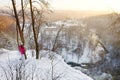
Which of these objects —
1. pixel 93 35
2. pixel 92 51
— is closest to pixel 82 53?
pixel 92 51

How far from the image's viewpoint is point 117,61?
32125mm

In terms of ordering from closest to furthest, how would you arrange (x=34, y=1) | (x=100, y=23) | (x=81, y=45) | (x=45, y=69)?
(x=45, y=69), (x=34, y=1), (x=81, y=45), (x=100, y=23)

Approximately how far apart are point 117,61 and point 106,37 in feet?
92.3

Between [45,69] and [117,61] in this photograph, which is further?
[117,61]

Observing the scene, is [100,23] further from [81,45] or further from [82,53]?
[82,53]

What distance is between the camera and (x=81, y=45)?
66.8 m

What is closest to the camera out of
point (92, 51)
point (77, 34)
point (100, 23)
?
point (92, 51)

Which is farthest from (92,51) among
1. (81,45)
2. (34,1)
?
(34,1)

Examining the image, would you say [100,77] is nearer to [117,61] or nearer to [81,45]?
[117,61]

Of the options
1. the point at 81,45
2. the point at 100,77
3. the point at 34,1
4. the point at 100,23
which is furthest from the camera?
the point at 100,23

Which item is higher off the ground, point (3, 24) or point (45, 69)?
point (45, 69)

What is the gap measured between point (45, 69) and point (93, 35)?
5859 centimetres

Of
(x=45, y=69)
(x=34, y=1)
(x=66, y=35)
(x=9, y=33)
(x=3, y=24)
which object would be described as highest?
(x=34, y=1)

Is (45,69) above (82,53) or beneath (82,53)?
above
